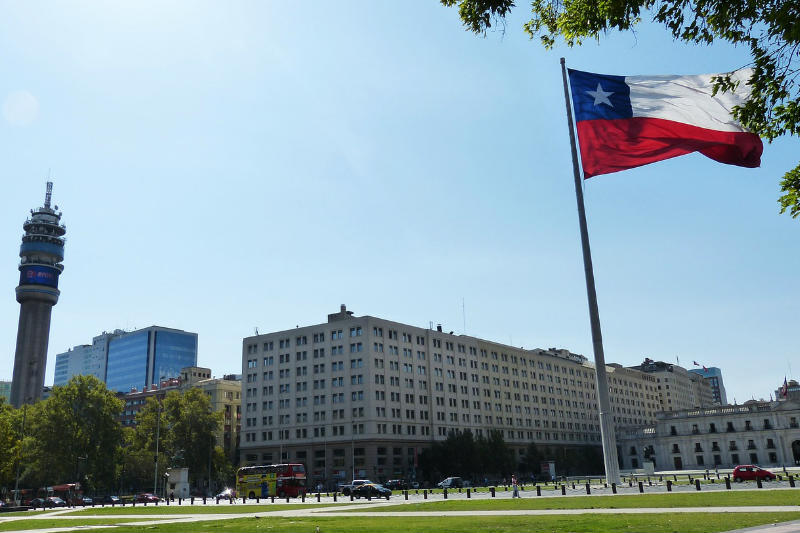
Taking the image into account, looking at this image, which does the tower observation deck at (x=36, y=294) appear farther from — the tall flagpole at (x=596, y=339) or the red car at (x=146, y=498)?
the tall flagpole at (x=596, y=339)

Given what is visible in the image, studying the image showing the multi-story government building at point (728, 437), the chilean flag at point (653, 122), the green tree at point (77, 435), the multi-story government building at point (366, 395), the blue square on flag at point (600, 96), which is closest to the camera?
the chilean flag at point (653, 122)

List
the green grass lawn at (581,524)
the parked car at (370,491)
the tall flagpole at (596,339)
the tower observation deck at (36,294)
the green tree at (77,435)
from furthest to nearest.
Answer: the tower observation deck at (36,294), the green tree at (77,435), the parked car at (370,491), the tall flagpole at (596,339), the green grass lawn at (581,524)

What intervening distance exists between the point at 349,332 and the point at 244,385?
2781 centimetres

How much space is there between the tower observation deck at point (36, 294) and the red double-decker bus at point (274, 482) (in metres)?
115

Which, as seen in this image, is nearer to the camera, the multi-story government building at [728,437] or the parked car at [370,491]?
the parked car at [370,491]

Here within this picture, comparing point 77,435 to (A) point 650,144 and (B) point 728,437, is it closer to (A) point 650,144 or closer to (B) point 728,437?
(A) point 650,144

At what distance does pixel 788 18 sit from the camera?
12.1 metres

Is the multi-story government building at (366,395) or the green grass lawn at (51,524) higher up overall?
the multi-story government building at (366,395)

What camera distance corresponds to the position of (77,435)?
101812mm

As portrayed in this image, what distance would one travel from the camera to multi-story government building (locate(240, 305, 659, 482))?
11462 centimetres

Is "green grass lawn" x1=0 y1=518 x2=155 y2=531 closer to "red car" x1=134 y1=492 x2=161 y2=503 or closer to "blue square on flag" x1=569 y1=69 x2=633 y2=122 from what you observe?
"blue square on flag" x1=569 y1=69 x2=633 y2=122

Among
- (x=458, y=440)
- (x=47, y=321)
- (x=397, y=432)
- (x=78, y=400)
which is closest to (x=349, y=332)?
(x=397, y=432)

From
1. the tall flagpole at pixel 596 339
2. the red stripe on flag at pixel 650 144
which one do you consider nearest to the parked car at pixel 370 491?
the tall flagpole at pixel 596 339

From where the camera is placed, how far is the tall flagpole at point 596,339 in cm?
3753
